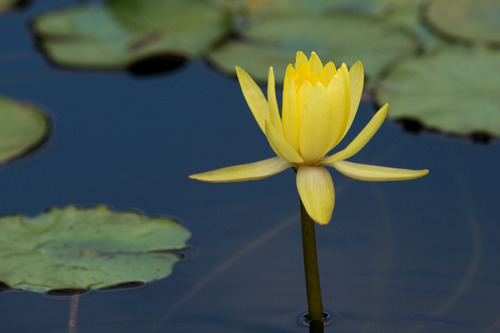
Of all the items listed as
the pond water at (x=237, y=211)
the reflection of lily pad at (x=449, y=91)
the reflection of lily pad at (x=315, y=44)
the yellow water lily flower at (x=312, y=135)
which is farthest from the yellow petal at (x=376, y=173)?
the reflection of lily pad at (x=315, y=44)

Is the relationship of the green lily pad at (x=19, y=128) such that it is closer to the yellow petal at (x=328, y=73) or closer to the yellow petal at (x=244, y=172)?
the yellow petal at (x=244, y=172)

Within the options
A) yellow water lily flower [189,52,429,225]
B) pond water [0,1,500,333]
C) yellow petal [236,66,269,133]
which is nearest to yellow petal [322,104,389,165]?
yellow water lily flower [189,52,429,225]

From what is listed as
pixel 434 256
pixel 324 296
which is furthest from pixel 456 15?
pixel 324 296

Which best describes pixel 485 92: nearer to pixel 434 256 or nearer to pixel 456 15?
pixel 456 15

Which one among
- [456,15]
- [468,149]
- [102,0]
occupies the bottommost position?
[468,149]

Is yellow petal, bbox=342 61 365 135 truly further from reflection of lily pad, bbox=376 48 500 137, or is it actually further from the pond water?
reflection of lily pad, bbox=376 48 500 137

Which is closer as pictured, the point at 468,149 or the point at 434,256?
the point at 434,256
